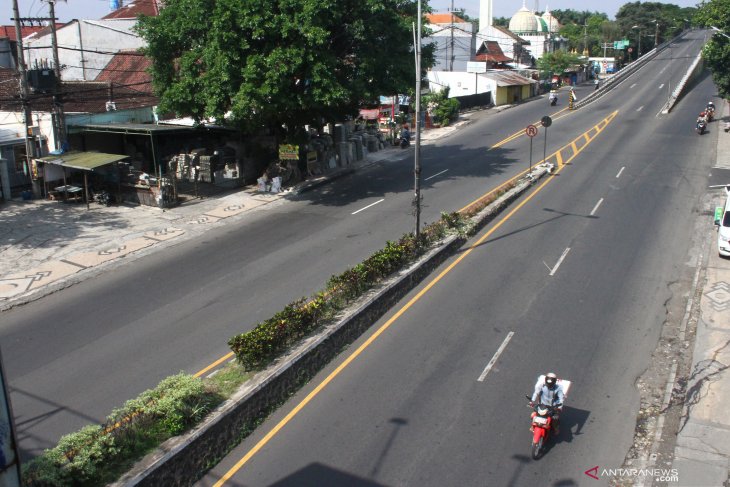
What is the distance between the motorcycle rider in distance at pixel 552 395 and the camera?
10.1m

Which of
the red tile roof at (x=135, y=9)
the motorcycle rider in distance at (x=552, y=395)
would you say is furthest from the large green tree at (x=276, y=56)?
the red tile roof at (x=135, y=9)

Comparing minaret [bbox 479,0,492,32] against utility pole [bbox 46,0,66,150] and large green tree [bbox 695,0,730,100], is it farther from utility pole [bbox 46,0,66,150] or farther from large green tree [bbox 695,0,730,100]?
utility pole [bbox 46,0,66,150]

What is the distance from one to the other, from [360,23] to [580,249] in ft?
45.1

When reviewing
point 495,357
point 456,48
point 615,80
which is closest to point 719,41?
point 495,357

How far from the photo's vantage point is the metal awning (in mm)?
24611

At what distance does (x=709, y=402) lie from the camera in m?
11.7

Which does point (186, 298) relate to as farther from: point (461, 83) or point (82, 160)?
point (461, 83)

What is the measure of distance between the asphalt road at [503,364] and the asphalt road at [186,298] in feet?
4.47

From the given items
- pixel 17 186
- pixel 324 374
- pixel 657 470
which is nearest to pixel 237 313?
pixel 324 374

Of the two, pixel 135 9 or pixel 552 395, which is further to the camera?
pixel 135 9

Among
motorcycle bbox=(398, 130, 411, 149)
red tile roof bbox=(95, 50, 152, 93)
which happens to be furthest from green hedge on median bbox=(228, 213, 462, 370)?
red tile roof bbox=(95, 50, 152, 93)

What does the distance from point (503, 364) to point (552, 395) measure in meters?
2.56

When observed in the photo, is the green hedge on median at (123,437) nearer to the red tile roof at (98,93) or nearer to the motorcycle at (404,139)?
the red tile roof at (98,93)

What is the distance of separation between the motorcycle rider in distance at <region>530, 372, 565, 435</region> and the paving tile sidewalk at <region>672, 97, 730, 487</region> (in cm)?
195
